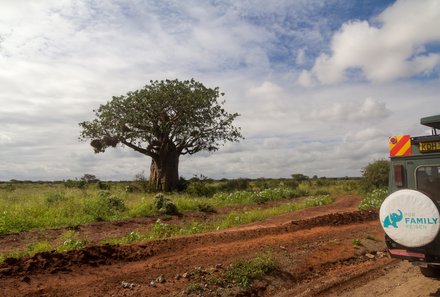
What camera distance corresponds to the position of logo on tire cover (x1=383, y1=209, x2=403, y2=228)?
5707mm

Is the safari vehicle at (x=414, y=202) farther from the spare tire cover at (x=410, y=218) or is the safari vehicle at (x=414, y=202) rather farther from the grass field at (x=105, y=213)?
Result: the grass field at (x=105, y=213)

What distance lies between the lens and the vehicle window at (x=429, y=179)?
20.5 ft

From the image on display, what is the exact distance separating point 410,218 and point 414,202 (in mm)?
230

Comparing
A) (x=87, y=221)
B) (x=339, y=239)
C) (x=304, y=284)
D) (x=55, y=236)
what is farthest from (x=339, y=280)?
(x=87, y=221)

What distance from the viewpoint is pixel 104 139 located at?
93.2 feet

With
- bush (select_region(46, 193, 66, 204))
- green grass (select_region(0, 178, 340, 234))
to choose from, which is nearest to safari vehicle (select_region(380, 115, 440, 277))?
green grass (select_region(0, 178, 340, 234))

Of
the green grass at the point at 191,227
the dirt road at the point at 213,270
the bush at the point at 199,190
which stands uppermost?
the bush at the point at 199,190

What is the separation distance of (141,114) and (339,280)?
72.4 ft

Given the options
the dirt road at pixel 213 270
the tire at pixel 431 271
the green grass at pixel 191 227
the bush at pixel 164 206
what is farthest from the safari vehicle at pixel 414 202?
the bush at pixel 164 206

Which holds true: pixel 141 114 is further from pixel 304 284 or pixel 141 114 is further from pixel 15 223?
pixel 304 284

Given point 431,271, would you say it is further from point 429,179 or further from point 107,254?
point 107,254

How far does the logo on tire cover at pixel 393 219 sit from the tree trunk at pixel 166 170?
23510 millimetres

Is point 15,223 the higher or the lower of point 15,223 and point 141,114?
the lower

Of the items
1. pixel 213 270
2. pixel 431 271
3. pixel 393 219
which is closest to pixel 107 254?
pixel 213 270
